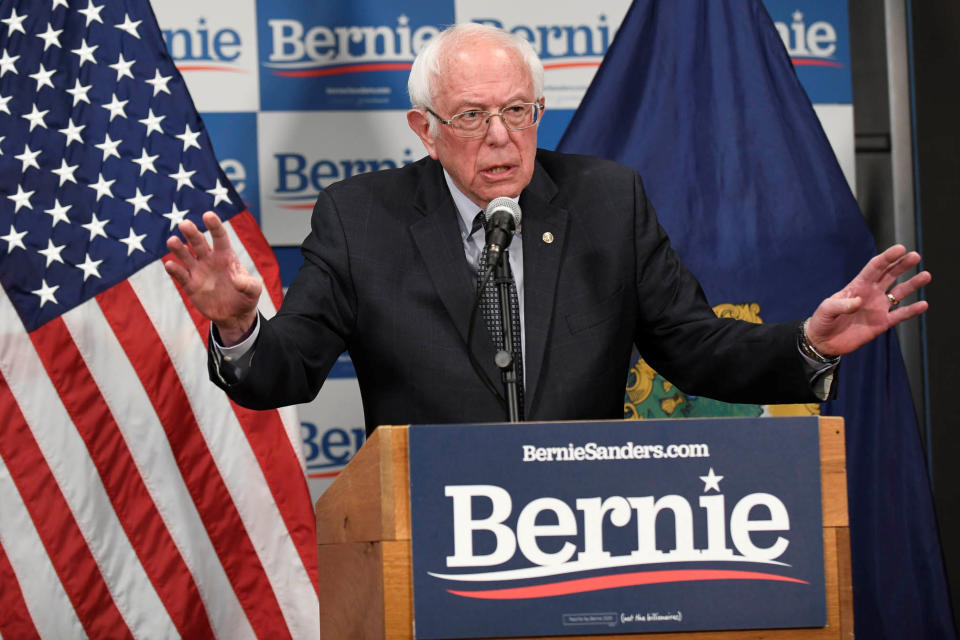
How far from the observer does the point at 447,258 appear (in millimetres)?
2252

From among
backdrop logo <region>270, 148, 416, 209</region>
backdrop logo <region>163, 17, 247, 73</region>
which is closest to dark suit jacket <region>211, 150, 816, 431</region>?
backdrop logo <region>270, 148, 416, 209</region>

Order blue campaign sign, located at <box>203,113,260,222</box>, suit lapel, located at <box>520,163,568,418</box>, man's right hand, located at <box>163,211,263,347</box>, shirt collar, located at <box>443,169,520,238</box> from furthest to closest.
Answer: blue campaign sign, located at <box>203,113,260,222</box>, shirt collar, located at <box>443,169,520,238</box>, suit lapel, located at <box>520,163,568,418</box>, man's right hand, located at <box>163,211,263,347</box>

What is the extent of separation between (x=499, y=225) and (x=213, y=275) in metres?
0.48

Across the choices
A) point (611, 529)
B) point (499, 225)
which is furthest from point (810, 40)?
point (611, 529)

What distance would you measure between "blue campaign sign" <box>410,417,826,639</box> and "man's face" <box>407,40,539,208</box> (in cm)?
91

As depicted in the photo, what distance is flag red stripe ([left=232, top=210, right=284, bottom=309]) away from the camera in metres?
3.15

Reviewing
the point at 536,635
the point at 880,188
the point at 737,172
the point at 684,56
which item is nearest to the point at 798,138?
the point at 737,172

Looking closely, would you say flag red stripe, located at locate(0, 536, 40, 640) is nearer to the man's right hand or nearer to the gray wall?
the man's right hand

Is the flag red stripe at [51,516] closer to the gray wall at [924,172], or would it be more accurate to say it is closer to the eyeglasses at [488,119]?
the eyeglasses at [488,119]

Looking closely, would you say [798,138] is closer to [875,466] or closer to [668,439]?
[875,466]

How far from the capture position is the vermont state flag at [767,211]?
3.30 m

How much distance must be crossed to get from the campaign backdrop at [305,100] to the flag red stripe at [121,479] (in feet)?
2.39

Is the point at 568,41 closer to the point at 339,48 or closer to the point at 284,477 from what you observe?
the point at 339,48

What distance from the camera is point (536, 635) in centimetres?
141
